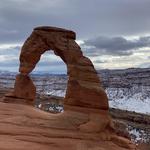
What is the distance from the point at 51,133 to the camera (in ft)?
65.4

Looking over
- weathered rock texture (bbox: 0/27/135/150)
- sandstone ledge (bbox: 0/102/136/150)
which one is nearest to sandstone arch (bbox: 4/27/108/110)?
weathered rock texture (bbox: 0/27/135/150)

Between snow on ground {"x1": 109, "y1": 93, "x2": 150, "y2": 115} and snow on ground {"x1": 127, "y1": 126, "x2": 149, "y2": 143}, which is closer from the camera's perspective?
snow on ground {"x1": 127, "y1": 126, "x2": 149, "y2": 143}

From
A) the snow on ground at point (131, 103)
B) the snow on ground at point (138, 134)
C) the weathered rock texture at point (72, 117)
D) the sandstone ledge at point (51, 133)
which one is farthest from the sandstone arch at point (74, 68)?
the snow on ground at point (131, 103)

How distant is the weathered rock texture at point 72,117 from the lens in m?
19.6

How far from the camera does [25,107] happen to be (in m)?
24.1

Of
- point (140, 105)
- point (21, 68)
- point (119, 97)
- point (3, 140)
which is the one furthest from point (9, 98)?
point (119, 97)

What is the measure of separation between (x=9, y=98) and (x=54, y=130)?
658 centimetres

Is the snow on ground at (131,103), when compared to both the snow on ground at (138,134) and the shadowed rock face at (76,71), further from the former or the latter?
the shadowed rock face at (76,71)

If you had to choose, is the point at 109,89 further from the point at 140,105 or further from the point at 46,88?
the point at 46,88

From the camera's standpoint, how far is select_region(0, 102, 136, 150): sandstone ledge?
61.7ft

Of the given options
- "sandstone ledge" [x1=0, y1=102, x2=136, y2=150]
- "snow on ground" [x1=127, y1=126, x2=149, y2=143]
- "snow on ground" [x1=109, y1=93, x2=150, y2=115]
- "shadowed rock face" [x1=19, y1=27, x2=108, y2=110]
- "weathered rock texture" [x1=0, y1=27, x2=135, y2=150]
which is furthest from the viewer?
"snow on ground" [x1=109, y1=93, x2=150, y2=115]

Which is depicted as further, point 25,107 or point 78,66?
point 25,107

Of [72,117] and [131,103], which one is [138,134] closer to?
[72,117]

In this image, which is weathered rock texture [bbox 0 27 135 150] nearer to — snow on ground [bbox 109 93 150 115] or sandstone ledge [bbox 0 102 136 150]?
sandstone ledge [bbox 0 102 136 150]
